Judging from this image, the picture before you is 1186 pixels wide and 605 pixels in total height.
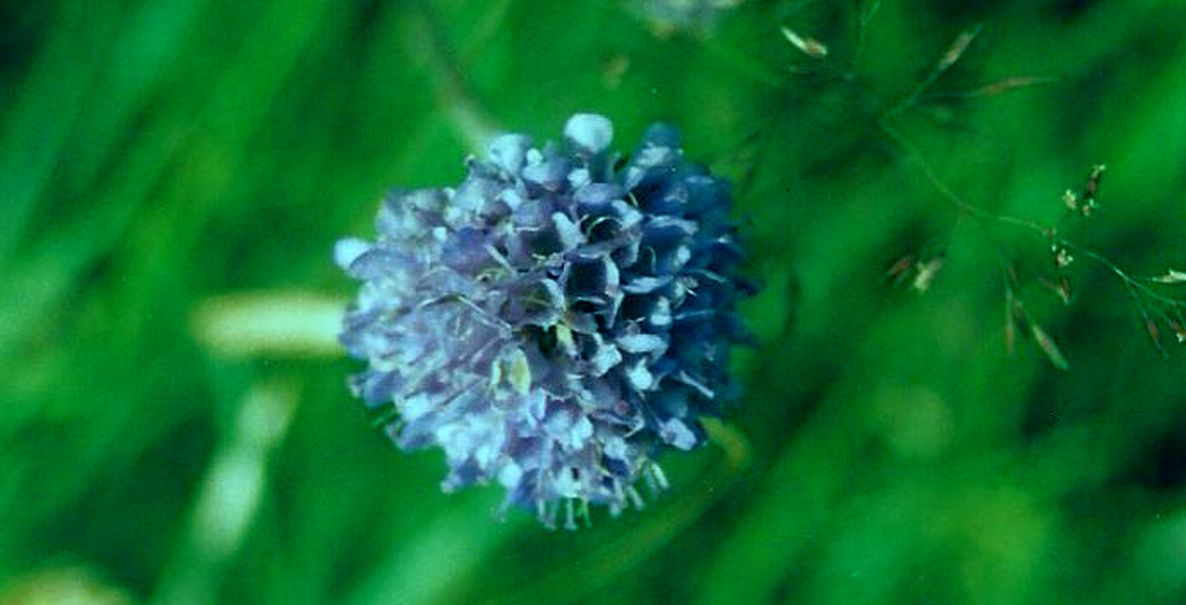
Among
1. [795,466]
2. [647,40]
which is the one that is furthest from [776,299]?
[647,40]

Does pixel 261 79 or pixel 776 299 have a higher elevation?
pixel 261 79

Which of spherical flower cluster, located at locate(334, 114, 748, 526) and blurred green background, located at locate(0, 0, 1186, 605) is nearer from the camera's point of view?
spherical flower cluster, located at locate(334, 114, 748, 526)

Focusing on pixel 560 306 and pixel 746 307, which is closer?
pixel 560 306

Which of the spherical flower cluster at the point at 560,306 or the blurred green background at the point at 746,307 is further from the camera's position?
the blurred green background at the point at 746,307

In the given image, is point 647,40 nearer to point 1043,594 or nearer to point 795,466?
point 795,466
